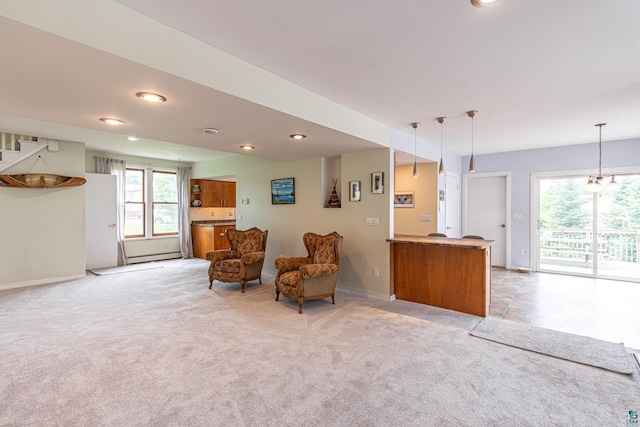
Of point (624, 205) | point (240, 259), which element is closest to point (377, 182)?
point (240, 259)

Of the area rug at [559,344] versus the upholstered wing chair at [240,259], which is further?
the upholstered wing chair at [240,259]

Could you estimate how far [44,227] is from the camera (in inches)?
209

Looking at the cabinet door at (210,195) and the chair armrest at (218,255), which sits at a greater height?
the cabinet door at (210,195)

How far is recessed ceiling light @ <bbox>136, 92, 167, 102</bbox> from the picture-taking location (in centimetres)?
244

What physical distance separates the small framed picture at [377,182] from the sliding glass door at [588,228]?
3945 millimetres

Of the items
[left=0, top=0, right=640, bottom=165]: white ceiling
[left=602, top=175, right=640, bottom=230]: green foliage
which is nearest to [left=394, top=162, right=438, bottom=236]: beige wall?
[left=0, top=0, right=640, bottom=165]: white ceiling

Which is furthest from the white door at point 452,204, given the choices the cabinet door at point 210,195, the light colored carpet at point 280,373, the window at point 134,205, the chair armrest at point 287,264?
the window at point 134,205

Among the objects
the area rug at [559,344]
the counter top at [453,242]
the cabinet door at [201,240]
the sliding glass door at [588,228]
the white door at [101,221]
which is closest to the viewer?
the area rug at [559,344]

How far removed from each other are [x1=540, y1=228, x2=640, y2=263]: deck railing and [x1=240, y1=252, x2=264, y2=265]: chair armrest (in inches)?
227

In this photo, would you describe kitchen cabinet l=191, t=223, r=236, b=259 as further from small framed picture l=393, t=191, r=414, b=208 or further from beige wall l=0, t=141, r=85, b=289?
small framed picture l=393, t=191, r=414, b=208

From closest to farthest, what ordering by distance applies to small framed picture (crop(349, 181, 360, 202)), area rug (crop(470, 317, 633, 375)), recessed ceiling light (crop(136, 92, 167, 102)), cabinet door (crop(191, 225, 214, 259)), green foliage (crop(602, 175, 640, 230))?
1. recessed ceiling light (crop(136, 92, 167, 102))
2. area rug (crop(470, 317, 633, 375))
3. small framed picture (crop(349, 181, 360, 202))
4. green foliage (crop(602, 175, 640, 230))
5. cabinet door (crop(191, 225, 214, 259))

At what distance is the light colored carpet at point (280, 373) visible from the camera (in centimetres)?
200

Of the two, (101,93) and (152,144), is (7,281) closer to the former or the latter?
(152,144)

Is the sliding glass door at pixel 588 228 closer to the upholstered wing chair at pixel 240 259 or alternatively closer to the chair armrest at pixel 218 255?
the upholstered wing chair at pixel 240 259
